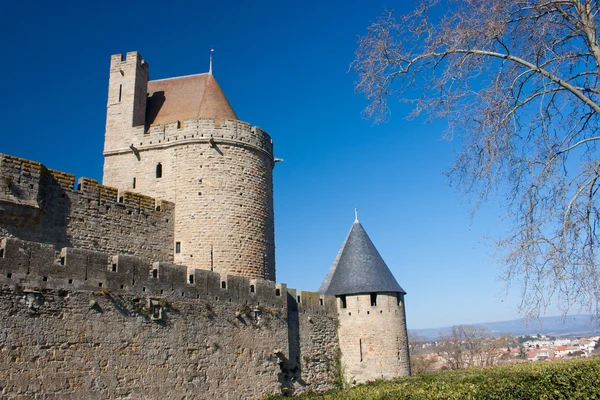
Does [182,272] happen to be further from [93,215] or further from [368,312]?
[368,312]

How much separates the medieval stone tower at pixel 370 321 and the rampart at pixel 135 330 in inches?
97.1

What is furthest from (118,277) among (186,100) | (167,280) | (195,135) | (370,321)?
(370,321)

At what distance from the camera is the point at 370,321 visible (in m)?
17.9

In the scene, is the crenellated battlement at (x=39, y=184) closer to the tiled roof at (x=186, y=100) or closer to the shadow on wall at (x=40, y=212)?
the shadow on wall at (x=40, y=212)

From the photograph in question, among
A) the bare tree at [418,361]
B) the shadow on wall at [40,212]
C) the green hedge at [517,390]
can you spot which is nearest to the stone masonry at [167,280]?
the shadow on wall at [40,212]

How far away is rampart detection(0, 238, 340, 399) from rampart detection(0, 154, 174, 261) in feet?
5.28

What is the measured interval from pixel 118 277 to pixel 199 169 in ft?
17.9

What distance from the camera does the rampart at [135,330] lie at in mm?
9023

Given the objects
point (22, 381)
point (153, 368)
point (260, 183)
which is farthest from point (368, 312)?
point (22, 381)

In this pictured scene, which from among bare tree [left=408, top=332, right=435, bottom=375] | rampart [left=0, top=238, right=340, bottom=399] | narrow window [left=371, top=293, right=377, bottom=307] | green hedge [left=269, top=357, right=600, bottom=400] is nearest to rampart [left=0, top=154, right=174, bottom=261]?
rampart [left=0, top=238, right=340, bottom=399]

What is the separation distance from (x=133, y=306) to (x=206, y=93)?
29.1 feet

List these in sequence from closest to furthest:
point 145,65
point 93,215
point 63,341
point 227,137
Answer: point 63,341 → point 93,215 → point 227,137 → point 145,65

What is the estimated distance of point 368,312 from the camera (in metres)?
18.0

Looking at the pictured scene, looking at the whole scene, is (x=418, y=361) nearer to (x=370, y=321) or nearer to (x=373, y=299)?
(x=373, y=299)
